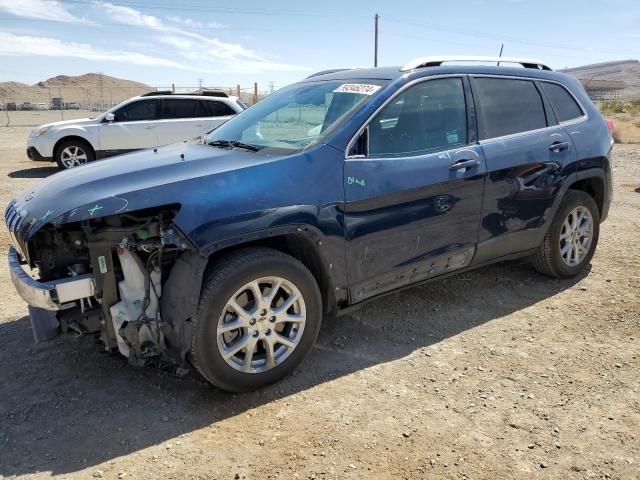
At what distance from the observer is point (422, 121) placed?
12.2ft

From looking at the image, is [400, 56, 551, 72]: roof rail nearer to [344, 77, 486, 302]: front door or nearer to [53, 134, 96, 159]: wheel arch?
[344, 77, 486, 302]: front door

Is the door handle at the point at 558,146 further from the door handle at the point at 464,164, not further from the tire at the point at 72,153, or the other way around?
the tire at the point at 72,153

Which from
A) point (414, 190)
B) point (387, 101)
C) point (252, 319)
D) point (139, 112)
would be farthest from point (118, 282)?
point (139, 112)

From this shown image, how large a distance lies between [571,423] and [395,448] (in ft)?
3.35

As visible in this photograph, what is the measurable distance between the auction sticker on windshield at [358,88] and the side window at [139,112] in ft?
27.5

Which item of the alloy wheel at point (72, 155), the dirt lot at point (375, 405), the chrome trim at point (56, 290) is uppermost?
the alloy wheel at point (72, 155)

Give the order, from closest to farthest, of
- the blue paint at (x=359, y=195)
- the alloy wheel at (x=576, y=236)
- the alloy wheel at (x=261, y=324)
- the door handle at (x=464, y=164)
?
the blue paint at (x=359, y=195) → the alloy wheel at (x=261, y=324) → the door handle at (x=464, y=164) → the alloy wheel at (x=576, y=236)

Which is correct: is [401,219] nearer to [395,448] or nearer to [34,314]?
[395,448]

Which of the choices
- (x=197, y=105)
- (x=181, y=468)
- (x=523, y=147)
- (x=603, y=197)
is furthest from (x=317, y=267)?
(x=197, y=105)

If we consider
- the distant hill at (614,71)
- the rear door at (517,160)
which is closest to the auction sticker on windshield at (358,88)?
the rear door at (517,160)

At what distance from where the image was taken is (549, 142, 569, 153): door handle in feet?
14.3

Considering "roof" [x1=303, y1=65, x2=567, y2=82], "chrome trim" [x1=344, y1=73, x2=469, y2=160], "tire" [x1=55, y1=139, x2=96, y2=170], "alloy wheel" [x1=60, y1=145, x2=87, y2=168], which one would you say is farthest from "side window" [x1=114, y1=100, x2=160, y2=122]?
"chrome trim" [x1=344, y1=73, x2=469, y2=160]

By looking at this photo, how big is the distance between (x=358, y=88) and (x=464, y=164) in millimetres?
939

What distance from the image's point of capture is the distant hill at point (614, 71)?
491 ft
